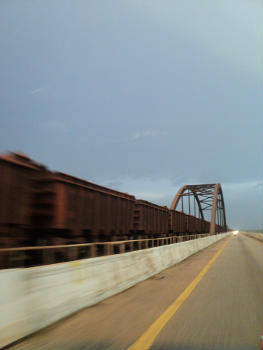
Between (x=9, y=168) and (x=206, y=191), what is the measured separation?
8691cm

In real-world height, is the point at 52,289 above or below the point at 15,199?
below

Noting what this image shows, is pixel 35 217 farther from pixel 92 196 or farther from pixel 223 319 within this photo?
pixel 223 319

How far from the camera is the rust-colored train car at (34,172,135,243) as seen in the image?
497 inches

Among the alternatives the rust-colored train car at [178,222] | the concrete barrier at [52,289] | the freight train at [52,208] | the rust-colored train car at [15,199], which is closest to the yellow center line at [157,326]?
the concrete barrier at [52,289]

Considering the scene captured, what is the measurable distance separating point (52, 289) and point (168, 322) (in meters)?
1.93

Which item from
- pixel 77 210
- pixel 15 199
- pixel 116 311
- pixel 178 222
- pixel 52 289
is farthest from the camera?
pixel 178 222

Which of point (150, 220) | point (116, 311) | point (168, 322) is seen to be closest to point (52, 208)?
point (116, 311)

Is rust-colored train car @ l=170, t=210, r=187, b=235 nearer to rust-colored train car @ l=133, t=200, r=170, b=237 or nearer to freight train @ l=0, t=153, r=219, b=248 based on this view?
rust-colored train car @ l=133, t=200, r=170, b=237

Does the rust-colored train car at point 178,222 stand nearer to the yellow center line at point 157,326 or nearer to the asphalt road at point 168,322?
the asphalt road at point 168,322

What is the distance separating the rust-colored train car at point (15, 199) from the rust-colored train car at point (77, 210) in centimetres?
86

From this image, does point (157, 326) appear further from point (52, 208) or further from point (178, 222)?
point (178, 222)

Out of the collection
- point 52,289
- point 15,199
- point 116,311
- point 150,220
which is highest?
point 15,199

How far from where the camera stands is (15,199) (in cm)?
1038

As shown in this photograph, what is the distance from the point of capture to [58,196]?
42.1ft
